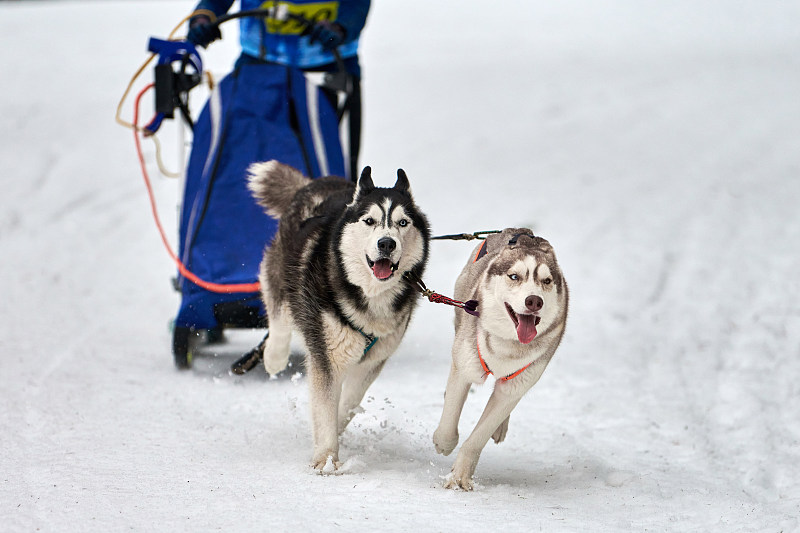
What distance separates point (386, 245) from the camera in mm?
2818

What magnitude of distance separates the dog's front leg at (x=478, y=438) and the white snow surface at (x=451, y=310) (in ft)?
0.26

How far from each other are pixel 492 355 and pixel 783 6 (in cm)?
1319

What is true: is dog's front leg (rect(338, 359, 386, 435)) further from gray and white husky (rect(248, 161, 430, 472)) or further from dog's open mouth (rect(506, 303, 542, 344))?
dog's open mouth (rect(506, 303, 542, 344))

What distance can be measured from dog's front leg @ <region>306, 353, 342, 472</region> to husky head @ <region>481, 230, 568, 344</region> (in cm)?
63

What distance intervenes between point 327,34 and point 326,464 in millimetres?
2484

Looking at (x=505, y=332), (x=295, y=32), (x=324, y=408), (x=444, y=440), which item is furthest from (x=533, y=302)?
(x=295, y=32)

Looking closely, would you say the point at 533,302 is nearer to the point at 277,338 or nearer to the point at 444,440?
the point at 444,440

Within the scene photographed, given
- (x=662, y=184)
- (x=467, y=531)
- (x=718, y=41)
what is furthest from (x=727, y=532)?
(x=718, y=41)

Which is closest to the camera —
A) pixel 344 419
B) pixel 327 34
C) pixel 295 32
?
pixel 344 419

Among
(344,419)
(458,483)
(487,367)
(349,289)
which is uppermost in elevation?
(349,289)

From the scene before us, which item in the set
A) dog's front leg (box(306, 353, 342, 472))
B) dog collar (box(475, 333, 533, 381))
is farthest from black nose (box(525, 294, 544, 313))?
dog's front leg (box(306, 353, 342, 472))

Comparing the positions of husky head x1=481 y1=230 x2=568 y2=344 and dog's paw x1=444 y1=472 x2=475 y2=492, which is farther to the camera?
dog's paw x1=444 y1=472 x2=475 y2=492

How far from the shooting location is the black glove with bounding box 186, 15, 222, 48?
4480 mm

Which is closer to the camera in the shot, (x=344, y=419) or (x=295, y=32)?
(x=344, y=419)
